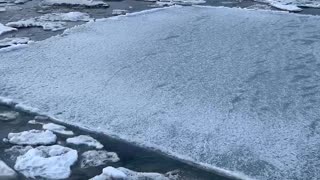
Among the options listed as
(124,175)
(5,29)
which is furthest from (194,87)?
(5,29)

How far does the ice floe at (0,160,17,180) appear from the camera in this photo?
2027 millimetres

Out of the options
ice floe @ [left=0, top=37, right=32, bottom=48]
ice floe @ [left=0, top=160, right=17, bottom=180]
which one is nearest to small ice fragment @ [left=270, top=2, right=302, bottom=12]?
ice floe @ [left=0, top=37, right=32, bottom=48]

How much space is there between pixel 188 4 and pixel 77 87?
333 cm

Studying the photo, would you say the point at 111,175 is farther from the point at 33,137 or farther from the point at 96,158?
the point at 33,137

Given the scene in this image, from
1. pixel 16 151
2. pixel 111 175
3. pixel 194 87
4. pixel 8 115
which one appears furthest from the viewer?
pixel 194 87

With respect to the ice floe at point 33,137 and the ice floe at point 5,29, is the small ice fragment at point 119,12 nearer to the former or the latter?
the ice floe at point 5,29

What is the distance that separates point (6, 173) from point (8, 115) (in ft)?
2.42

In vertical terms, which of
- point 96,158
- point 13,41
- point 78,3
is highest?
point 78,3

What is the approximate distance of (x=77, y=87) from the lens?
3.08 metres

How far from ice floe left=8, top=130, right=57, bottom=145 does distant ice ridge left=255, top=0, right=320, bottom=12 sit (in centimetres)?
399

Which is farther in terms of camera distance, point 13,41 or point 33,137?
point 13,41

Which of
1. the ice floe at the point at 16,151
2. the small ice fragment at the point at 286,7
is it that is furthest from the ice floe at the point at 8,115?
the small ice fragment at the point at 286,7

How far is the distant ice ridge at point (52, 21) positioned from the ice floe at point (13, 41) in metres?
0.44

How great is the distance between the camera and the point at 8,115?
2715 millimetres
